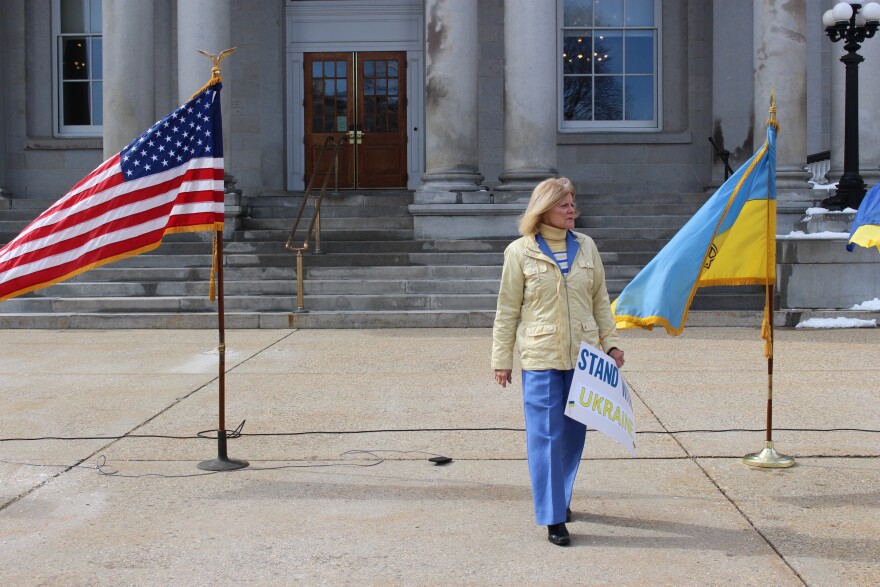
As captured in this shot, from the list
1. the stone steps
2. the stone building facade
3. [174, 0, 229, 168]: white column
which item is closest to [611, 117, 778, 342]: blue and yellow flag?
the stone steps

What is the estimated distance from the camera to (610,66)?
20.0 metres

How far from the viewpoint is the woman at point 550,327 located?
15.5 feet

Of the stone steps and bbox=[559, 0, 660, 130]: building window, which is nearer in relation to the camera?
the stone steps

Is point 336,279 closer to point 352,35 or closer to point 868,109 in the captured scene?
point 352,35

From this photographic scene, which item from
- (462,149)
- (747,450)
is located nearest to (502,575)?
(747,450)

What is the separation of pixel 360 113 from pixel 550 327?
16.0 meters

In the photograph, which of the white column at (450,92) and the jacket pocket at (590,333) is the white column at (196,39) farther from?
the jacket pocket at (590,333)

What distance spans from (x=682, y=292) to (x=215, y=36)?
12135mm

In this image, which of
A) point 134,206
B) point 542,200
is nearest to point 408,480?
point 542,200

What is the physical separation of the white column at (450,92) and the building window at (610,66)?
14.7ft

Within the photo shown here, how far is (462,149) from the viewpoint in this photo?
15891 mm

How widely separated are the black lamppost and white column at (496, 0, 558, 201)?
4.00 meters

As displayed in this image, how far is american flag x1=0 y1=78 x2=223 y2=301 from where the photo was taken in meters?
6.00

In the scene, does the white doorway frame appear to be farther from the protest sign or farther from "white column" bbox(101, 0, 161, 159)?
the protest sign
